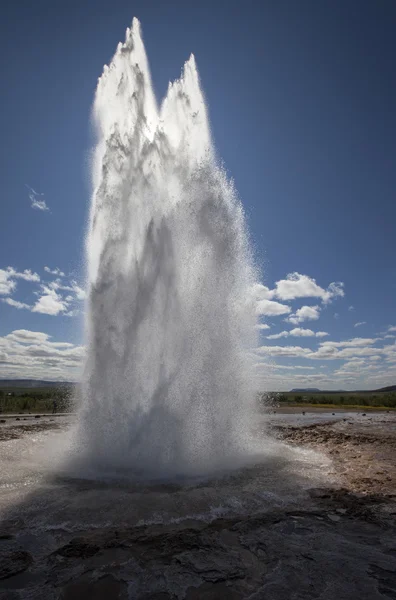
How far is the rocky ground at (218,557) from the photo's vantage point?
4750 mm

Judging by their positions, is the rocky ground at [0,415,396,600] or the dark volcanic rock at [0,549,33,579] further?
the dark volcanic rock at [0,549,33,579]

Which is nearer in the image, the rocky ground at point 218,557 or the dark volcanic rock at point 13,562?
the rocky ground at point 218,557

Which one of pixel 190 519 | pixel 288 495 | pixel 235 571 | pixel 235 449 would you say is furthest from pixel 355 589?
pixel 235 449

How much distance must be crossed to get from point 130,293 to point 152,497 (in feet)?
25.0

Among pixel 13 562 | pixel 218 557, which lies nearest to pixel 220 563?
pixel 218 557

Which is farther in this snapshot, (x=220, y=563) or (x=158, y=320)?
(x=158, y=320)

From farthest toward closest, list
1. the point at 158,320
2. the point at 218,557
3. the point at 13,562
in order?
the point at 158,320
the point at 218,557
the point at 13,562

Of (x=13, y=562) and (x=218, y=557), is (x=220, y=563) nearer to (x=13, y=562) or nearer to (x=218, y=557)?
(x=218, y=557)

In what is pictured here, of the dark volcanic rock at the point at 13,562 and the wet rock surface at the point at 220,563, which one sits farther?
the dark volcanic rock at the point at 13,562

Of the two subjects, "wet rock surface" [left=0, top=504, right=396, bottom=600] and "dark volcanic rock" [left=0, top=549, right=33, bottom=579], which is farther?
"dark volcanic rock" [left=0, top=549, right=33, bottom=579]

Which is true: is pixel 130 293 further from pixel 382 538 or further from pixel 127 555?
pixel 382 538

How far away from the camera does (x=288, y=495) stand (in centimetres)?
868

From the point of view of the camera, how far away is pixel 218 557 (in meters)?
5.62

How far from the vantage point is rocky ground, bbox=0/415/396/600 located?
4.75m
